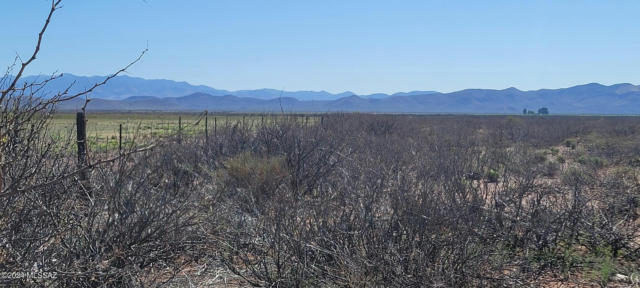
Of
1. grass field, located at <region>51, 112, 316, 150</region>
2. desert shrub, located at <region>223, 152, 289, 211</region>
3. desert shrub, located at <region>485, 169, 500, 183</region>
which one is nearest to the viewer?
grass field, located at <region>51, 112, 316, 150</region>

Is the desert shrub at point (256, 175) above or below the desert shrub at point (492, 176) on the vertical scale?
above

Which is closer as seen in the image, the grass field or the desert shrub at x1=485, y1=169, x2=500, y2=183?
the grass field

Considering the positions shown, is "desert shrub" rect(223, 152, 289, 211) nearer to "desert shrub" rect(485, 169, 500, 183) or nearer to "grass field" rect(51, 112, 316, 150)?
"grass field" rect(51, 112, 316, 150)

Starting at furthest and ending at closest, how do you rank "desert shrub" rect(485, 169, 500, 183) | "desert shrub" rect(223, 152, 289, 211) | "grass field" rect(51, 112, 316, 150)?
"desert shrub" rect(485, 169, 500, 183), "desert shrub" rect(223, 152, 289, 211), "grass field" rect(51, 112, 316, 150)

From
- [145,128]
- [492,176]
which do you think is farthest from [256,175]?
[145,128]

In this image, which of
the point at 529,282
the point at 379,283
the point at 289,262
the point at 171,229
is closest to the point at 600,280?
the point at 529,282

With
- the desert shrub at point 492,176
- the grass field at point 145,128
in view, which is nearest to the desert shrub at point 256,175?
the grass field at point 145,128

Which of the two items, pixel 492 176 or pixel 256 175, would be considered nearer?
pixel 256 175

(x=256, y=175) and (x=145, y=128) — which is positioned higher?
(x=256, y=175)

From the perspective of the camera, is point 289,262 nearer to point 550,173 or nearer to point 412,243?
point 412,243

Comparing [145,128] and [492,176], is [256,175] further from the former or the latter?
[145,128]

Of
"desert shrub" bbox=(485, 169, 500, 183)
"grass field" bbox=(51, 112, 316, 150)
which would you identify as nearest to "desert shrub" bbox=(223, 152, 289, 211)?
"grass field" bbox=(51, 112, 316, 150)

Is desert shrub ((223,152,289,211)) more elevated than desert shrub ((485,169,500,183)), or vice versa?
desert shrub ((223,152,289,211))

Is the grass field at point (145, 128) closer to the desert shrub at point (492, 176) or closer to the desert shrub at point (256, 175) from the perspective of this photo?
the desert shrub at point (256, 175)
